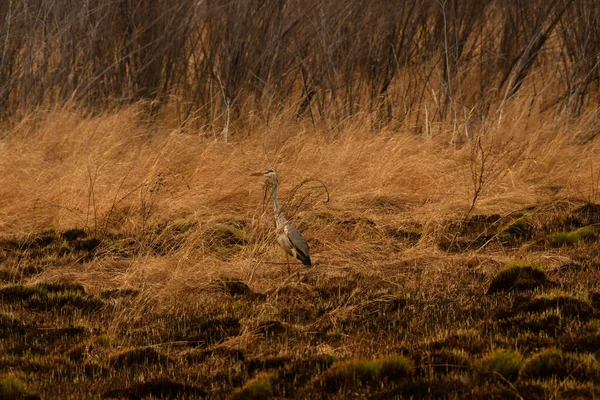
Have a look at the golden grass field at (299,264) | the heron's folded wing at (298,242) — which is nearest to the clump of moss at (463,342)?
the golden grass field at (299,264)

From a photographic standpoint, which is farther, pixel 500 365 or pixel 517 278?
pixel 517 278

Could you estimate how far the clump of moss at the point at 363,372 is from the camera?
5.15 meters

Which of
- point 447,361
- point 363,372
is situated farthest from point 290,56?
point 363,372

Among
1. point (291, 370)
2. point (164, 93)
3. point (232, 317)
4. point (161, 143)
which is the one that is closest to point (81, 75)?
point (164, 93)

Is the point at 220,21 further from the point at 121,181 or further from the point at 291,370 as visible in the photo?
the point at 291,370

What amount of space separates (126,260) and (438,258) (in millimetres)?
2664

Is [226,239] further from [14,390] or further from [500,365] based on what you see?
[500,365]

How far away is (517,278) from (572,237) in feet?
6.39

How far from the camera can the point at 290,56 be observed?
14422 mm

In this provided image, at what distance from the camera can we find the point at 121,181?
10.3 meters

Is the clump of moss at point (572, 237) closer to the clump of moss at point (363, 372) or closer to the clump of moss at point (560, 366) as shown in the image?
the clump of moss at point (560, 366)

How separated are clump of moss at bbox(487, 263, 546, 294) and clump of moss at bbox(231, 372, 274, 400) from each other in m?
2.55

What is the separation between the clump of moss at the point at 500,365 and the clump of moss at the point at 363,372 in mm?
373

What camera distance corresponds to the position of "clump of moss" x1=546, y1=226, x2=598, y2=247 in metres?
8.85
